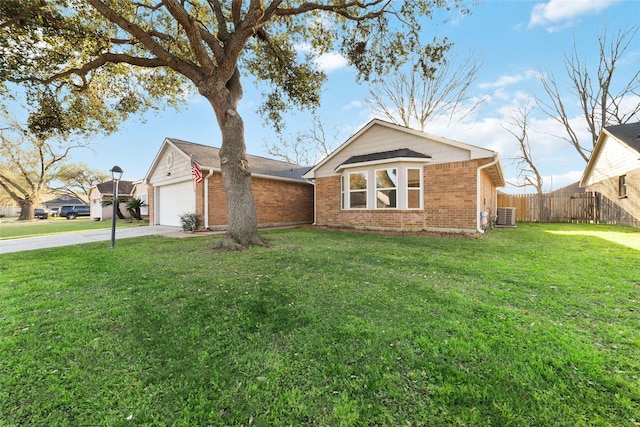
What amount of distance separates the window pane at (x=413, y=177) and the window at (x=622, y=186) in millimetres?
11514

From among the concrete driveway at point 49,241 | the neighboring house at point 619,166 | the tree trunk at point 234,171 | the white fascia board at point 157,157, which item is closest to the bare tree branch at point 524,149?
the neighboring house at point 619,166

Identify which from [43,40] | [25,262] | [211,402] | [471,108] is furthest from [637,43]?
[25,262]

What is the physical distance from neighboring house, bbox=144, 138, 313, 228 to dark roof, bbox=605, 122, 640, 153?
52.9 feet

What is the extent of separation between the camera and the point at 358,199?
37.9 feet

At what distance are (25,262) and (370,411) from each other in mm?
8069

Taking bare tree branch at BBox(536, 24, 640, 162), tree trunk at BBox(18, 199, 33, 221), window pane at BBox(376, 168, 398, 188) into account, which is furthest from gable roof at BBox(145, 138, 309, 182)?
bare tree branch at BBox(536, 24, 640, 162)

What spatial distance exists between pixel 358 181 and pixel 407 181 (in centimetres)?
220

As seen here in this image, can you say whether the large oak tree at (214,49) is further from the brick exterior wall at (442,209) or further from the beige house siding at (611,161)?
the beige house siding at (611,161)

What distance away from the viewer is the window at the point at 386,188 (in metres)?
10.3

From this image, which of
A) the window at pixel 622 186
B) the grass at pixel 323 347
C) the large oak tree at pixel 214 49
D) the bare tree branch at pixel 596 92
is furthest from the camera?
the bare tree branch at pixel 596 92

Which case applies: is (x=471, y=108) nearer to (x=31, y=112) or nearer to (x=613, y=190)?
(x=613, y=190)

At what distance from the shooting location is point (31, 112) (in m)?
8.07

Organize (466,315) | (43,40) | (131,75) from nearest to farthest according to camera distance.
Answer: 1. (466,315)
2. (43,40)
3. (131,75)

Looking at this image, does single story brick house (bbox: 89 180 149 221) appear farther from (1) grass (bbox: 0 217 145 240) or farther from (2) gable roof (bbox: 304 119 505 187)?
(2) gable roof (bbox: 304 119 505 187)
